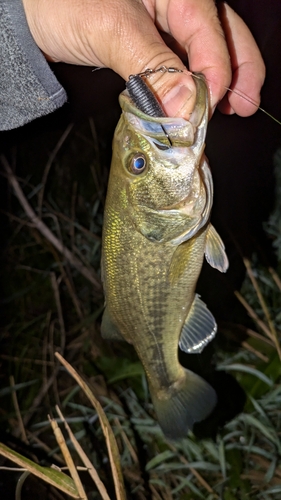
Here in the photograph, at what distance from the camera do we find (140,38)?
1.49 meters

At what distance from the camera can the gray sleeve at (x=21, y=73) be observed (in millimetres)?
1663

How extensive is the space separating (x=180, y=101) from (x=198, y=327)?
974 millimetres

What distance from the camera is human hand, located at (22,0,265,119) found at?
1429 millimetres

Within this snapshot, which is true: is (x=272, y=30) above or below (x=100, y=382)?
above

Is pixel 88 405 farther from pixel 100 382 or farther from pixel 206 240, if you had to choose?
pixel 206 240

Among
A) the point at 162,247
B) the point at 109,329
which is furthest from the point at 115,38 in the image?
the point at 109,329

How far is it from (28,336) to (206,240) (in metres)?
Answer: 2.49

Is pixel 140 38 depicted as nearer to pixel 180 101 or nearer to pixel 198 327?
pixel 180 101

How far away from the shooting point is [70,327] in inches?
149

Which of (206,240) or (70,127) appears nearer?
(206,240)

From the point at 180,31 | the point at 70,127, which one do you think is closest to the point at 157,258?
the point at 180,31

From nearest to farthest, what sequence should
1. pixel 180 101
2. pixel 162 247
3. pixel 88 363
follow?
pixel 180 101 → pixel 162 247 → pixel 88 363

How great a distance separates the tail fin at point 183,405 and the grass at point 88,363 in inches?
39.7

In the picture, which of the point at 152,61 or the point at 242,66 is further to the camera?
the point at 242,66
